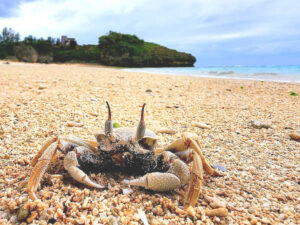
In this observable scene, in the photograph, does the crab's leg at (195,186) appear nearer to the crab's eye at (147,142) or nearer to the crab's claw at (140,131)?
the crab's eye at (147,142)

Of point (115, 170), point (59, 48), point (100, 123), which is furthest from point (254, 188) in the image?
point (59, 48)

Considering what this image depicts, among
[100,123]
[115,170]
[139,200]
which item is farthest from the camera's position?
[100,123]

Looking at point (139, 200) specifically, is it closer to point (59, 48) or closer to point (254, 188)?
point (254, 188)

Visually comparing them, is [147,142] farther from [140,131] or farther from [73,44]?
[73,44]

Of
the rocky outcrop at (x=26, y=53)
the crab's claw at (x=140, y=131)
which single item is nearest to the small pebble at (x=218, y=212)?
the crab's claw at (x=140, y=131)

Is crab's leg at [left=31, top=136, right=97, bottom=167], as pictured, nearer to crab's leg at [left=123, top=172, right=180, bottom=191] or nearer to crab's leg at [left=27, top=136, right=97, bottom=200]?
→ crab's leg at [left=27, top=136, right=97, bottom=200]

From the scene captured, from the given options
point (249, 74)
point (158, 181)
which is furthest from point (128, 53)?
point (158, 181)
